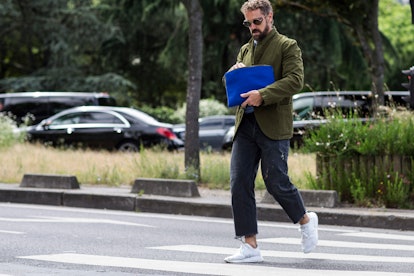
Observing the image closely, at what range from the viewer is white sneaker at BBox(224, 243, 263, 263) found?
790 centimetres

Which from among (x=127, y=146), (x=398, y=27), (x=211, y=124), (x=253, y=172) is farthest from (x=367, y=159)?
(x=398, y=27)

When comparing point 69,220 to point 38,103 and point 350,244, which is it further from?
point 38,103

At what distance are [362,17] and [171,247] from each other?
16.8 metres

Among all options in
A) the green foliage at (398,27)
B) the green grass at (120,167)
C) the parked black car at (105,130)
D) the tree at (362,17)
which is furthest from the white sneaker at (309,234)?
the green foliage at (398,27)

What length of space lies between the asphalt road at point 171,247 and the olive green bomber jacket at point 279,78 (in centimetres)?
102

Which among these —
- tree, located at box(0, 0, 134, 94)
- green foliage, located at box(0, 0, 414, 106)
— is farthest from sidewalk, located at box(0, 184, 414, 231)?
tree, located at box(0, 0, 134, 94)

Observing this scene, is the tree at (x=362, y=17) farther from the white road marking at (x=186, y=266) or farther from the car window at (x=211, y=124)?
the white road marking at (x=186, y=266)

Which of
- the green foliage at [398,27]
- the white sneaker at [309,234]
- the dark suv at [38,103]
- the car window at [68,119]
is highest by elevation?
the green foliage at [398,27]

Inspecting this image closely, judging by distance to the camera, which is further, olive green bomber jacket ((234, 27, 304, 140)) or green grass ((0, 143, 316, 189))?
green grass ((0, 143, 316, 189))

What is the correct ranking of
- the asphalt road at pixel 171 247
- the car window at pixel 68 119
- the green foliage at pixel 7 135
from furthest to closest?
the car window at pixel 68 119, the green foliage at pixel 7 135, the asphalt road at pixel 171 247

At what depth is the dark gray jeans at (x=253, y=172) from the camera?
781cm

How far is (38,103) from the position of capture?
3209cm

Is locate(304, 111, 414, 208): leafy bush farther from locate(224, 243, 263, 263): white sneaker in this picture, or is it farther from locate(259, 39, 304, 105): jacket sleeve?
locate(259, 39, 304, 105): jacket sleeve

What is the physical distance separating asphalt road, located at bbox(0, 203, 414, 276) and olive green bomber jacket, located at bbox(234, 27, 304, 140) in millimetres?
1018
